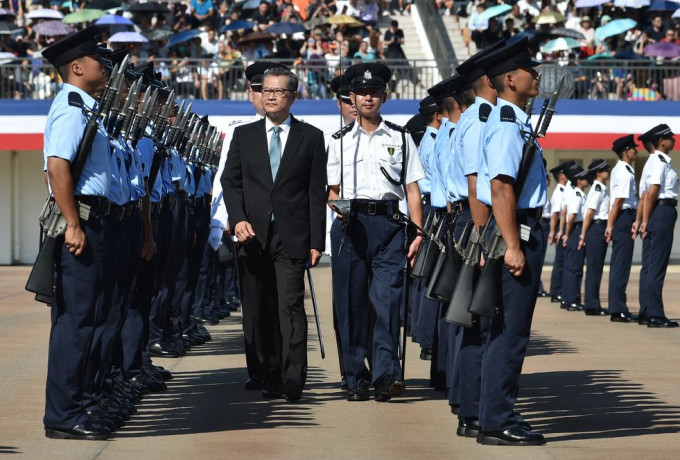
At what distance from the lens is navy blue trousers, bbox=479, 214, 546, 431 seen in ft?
24.9

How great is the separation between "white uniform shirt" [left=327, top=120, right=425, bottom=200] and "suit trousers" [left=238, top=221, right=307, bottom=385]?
2.42ft

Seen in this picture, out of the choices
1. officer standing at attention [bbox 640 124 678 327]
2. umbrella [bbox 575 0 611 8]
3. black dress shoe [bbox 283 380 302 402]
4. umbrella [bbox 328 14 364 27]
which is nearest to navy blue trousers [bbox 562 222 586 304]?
officer standing at attention [bbox 640 124 678 327]

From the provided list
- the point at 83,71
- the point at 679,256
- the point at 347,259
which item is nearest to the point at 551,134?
the point at 679,256

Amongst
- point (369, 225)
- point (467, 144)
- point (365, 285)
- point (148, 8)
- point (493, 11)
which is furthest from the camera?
point (493, 11)

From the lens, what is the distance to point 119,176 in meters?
8.12

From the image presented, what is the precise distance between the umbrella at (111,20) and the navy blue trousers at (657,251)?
16.5m

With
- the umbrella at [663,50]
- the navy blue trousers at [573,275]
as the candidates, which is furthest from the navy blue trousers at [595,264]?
the umbrella at [663,50]

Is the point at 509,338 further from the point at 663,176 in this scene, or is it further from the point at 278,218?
the point at 663,176

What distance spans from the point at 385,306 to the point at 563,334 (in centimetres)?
566

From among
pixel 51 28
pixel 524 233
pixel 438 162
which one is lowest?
pixel 524 233

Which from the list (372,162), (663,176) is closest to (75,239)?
(372,162)

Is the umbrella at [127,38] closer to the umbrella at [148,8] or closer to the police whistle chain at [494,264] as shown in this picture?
the umbrella at [148,8]

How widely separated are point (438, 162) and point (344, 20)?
20.9 m

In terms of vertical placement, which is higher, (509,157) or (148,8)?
(148,8)
